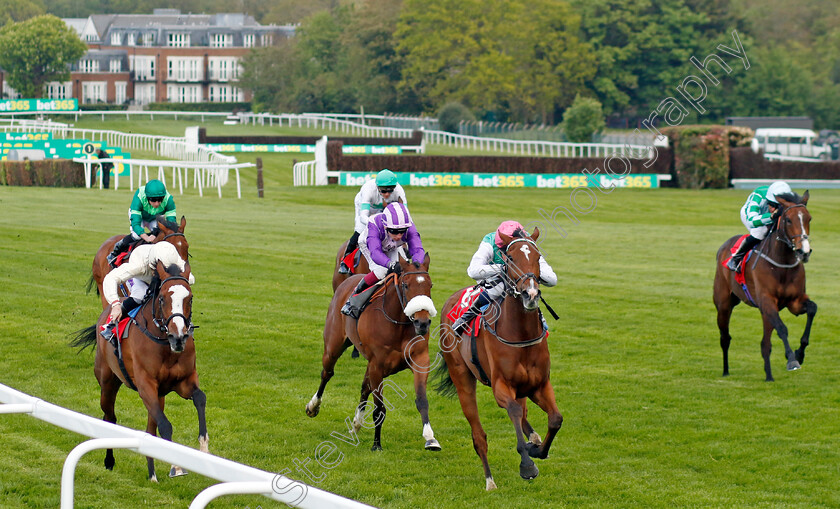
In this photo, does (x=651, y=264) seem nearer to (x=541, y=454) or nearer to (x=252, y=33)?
(x=541, y=454)

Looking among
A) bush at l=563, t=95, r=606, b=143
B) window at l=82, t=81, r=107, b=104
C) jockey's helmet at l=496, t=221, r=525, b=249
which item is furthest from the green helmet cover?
window at l=82, t=81, r=107, b=104

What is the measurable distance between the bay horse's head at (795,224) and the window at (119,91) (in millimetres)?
91629

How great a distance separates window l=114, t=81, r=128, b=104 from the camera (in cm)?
9662

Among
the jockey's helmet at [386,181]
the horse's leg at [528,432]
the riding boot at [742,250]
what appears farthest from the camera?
the riding boot at [742,250]

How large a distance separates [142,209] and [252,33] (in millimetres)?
95257

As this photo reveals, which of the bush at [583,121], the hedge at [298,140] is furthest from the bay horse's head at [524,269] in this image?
the bush at [583,121]

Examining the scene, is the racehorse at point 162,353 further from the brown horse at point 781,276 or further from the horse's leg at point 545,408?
the brown horse at point 781,276

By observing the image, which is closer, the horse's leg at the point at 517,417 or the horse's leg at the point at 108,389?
the horse's leg at the point at 517,417

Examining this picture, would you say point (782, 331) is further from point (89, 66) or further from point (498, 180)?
point (89, 66)

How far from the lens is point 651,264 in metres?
20.1

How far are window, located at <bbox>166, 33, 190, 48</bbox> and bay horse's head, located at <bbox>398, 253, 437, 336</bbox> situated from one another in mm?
96122

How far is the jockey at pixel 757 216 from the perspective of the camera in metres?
11.6

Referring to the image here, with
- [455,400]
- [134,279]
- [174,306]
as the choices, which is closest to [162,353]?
[174,306]

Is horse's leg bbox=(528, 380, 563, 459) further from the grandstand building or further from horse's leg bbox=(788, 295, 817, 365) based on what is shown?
the grandstand building
